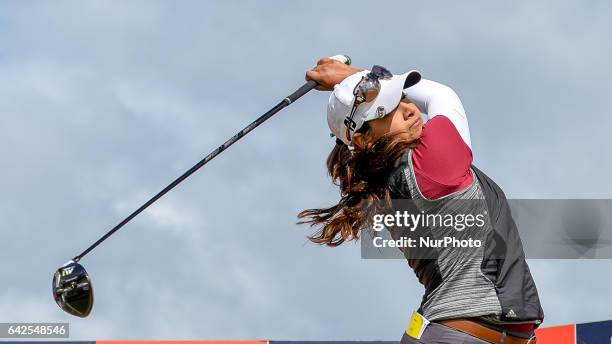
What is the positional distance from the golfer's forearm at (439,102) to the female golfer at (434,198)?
0.01 m

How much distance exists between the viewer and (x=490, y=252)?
17.4 feet

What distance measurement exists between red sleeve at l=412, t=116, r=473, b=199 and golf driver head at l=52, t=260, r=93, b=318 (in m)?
4.27

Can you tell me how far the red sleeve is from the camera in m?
5.20

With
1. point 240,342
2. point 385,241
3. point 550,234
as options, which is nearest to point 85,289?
point 240,342

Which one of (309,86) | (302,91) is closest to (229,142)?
(302,91)

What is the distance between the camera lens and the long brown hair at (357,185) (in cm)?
531

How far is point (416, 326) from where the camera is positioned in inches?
215

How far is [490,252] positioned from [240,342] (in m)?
5.41

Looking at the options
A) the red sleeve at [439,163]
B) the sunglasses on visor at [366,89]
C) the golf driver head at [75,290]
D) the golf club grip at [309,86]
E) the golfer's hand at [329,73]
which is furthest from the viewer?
the golf driver head at [75,290]

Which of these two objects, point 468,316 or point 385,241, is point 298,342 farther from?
point 468,316

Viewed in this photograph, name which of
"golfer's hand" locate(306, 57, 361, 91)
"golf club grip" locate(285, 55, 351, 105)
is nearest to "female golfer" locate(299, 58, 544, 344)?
"golfer's hand" locate(306, 57, 361, 91)

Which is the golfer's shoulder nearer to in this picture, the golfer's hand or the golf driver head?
the golfer's hand

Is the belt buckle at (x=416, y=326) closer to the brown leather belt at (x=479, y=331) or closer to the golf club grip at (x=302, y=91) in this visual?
the brown leather belt at (x=479, y=331)

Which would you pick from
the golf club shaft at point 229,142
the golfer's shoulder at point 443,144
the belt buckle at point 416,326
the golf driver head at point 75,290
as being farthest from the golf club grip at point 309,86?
the golf driver head at point 75,290
